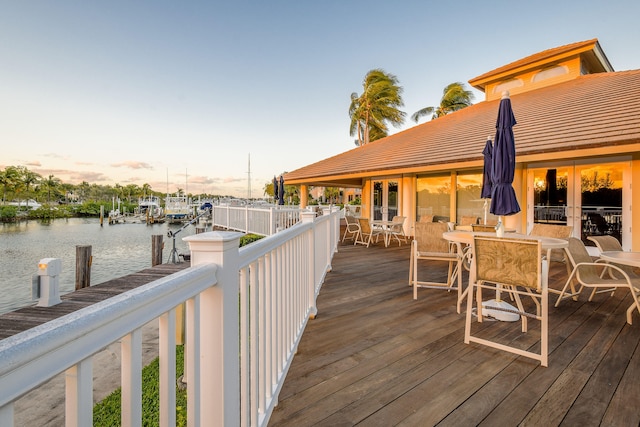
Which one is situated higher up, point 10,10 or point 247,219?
point 10,10

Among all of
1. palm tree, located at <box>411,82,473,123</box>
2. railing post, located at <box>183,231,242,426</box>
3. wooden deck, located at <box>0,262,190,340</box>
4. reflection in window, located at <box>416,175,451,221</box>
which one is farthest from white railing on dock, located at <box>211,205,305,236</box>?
palm tree, located at <box>411,82,473,123</box>

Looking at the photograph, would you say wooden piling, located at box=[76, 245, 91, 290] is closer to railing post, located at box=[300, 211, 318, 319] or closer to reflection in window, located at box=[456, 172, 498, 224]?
railing post, located at box=[300, 211, 318, 319]

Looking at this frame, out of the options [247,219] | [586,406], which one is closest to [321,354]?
[586,406]

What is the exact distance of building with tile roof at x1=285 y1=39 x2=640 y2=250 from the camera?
677cm

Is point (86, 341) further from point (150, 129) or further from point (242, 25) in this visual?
point (150, 129)

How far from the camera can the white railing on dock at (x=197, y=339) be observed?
19.7 inches

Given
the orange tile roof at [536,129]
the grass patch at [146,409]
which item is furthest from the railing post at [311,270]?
the orange tile roof at [536,129]

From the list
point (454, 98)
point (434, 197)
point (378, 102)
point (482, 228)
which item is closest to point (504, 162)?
point (482, 228)

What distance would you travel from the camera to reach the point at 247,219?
1323 cm

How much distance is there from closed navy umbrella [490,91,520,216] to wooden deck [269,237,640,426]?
148 cm

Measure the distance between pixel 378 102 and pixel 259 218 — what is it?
16.5m

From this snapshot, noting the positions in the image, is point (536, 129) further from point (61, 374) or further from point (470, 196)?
point (61, 374)

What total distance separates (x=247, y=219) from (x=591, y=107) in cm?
1208

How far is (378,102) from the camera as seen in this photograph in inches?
945
